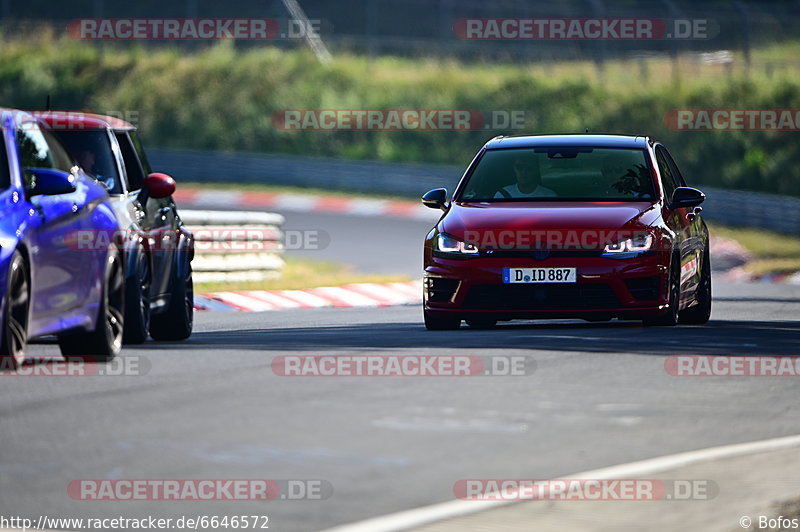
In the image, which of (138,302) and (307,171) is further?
(307,171)

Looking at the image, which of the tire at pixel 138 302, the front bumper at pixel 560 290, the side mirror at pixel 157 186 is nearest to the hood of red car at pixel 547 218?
the front bumper at pixel 560 290

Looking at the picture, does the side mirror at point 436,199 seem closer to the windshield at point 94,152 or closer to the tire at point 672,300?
the tire at point 672,300

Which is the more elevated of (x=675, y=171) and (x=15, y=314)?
(x=675, y=171)

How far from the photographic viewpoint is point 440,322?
523 inches

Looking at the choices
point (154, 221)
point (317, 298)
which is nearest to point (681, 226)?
point (154, 221)

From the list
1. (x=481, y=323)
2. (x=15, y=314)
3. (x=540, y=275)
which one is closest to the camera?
(x=15, y=314)

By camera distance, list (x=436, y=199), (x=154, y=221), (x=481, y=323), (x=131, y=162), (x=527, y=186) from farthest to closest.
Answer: (x=481, y=323) < (x=527, y=186) < (x=436, y=199) < (x=131, y=162) < (x=154, y=221)

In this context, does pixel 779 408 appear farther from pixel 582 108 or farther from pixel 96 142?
pixel 582 108

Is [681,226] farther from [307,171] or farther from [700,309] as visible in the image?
[307,171]

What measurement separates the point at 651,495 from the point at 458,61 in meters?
45.4

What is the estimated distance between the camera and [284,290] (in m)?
22.0

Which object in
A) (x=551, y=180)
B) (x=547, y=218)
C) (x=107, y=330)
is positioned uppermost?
(x=551, y=180)

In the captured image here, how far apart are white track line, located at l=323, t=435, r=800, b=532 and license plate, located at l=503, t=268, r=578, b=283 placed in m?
5.05

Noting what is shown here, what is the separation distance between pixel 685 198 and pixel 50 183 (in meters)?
6.11
